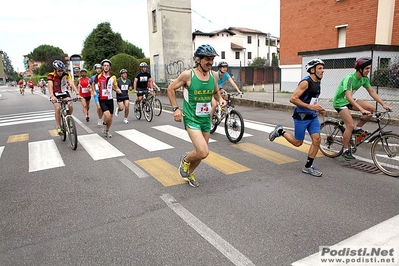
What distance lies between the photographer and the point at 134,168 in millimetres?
5887

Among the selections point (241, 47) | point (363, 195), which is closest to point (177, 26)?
point (363, 195)

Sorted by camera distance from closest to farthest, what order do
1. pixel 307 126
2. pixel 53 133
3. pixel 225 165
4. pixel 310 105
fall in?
pixel 310 105, pixel 307 126, pixel 225 165, pixel 53 133

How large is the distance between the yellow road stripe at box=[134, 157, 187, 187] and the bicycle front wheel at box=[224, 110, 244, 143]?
218cm

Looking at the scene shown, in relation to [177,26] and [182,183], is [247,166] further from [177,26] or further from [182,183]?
[177,26]

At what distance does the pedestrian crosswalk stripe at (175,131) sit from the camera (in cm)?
859

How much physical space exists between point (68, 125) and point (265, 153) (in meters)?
4.57

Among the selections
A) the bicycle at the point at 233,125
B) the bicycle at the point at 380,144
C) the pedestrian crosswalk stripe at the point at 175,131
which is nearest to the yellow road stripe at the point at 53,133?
the pedestrian crosswalk stripe at the point at 175,131

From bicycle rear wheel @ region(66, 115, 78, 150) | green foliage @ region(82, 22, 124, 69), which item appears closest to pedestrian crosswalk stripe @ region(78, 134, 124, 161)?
bicycle rear wheel @ region(66, 115, 78, 150)

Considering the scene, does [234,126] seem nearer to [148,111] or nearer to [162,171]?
[162,171]

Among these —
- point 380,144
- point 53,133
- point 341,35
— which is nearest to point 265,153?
point 380,144

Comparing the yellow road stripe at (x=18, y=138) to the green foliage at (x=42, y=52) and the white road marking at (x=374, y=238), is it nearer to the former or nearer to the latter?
the white road marking at (x=374, y=238)

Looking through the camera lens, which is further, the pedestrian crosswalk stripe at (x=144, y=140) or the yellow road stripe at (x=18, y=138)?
the yellow road stripe at (x=18, y=138)

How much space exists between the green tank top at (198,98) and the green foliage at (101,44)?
159 ft

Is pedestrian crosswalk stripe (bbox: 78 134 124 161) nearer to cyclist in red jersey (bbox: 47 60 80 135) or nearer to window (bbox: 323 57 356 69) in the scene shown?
cyclist in red jersey (bbox: 47 60 80 135)
